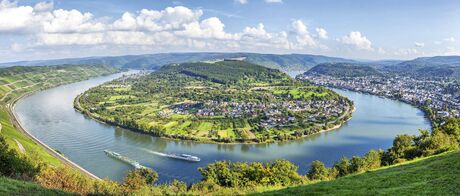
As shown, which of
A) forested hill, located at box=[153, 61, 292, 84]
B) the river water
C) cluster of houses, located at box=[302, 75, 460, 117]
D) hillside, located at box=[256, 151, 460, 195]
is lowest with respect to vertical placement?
the river water

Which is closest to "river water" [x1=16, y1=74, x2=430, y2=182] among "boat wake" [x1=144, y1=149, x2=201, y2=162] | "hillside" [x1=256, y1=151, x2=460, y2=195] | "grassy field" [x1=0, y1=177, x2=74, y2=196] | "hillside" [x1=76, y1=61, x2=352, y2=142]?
"boat wake" [x1=144, y1=149, x2=201, y2=162]

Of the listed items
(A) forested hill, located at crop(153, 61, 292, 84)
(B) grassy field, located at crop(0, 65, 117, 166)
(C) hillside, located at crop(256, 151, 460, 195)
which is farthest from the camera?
(A) forested hill, located at crop(153, 61, 292, 84)

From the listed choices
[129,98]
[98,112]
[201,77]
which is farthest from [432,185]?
[201,77]

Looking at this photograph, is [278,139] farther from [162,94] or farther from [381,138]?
[162,94]

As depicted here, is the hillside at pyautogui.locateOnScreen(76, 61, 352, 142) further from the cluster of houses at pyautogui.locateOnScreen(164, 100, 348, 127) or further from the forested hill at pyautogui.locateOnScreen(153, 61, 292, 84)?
the forested hill at pyautogui.locateOnScreen(153, 61, 292, 84)

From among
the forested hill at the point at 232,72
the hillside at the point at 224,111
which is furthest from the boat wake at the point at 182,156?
the forested hill at the point at 232,72

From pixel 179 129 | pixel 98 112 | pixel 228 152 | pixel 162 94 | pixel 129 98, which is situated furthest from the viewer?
pixel 162 94

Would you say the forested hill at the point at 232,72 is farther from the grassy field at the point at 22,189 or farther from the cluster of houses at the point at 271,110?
the grassy field at the point at 22,189
